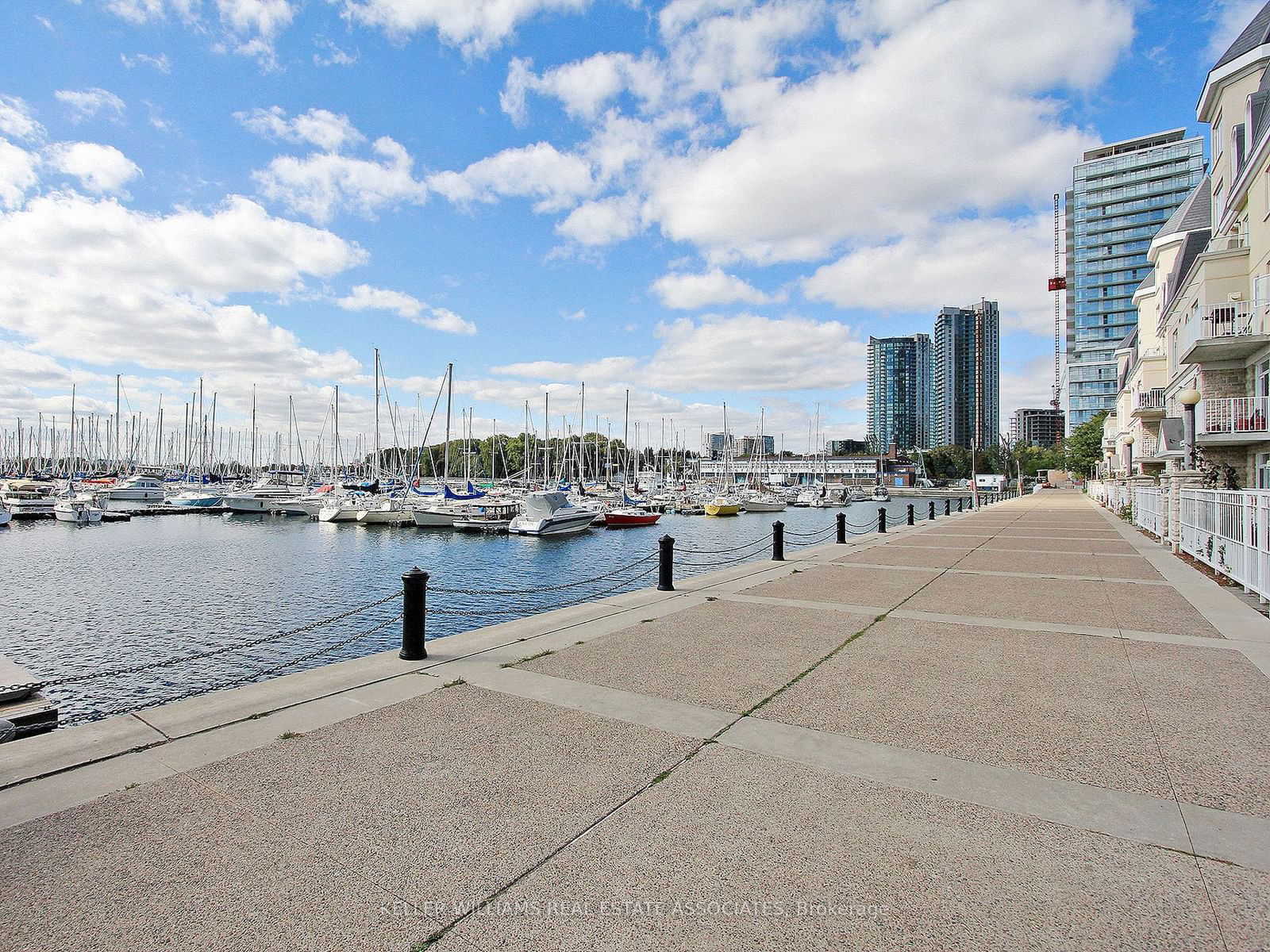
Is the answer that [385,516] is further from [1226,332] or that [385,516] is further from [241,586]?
[1226,332]

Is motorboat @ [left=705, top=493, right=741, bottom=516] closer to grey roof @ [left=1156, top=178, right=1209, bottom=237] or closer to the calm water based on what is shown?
the calm water

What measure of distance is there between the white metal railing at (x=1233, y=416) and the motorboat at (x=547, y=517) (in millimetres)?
32496

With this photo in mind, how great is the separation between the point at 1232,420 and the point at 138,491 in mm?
82285

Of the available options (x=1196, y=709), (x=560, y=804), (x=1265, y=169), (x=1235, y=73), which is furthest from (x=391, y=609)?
(x=1235, y=73)

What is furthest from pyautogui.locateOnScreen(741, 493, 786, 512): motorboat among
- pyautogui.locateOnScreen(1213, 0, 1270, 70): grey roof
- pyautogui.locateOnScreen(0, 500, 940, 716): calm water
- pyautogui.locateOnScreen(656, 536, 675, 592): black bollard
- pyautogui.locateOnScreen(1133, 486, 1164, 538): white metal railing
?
pyautogui.locateOnScreen(656, 536, 675, 592): black bollard

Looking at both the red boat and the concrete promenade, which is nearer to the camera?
the concrete promenade

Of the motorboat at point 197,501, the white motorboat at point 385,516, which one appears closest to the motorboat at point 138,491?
the motorboat at point 197,501

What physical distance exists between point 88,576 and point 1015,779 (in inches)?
1271

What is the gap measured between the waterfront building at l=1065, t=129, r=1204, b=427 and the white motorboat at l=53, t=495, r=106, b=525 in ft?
474

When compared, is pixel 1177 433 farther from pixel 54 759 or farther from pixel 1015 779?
pixel 54 759

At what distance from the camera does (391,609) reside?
19.9 metres

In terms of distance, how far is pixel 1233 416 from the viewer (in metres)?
20.0

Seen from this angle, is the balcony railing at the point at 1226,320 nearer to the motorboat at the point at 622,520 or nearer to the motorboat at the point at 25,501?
the motorboat at the point at 622,520

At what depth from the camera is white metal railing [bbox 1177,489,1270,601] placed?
10844mm
